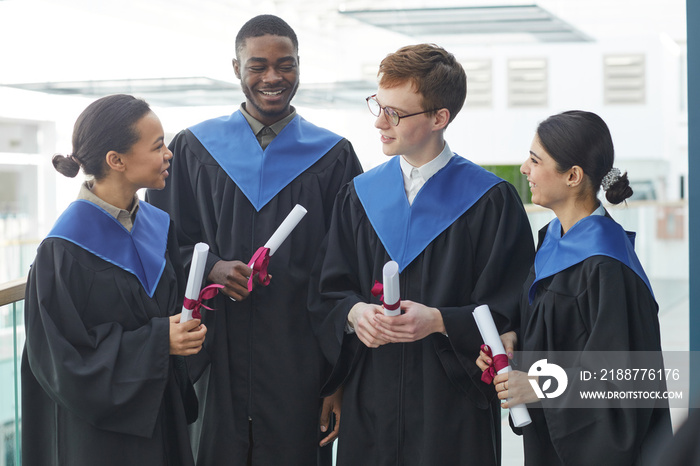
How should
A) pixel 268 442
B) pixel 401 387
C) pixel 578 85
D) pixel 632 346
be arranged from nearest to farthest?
pixel 632 346 → pixel 401 387 → pixel 268 442 → pixel 578 85

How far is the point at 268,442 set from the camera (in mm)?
2539

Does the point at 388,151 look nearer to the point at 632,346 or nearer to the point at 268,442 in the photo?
the point at 632,346

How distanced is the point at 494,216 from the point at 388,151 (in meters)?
0.36

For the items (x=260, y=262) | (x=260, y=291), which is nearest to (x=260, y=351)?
(x=260, y=291)

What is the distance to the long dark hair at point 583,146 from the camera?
2.13 metres

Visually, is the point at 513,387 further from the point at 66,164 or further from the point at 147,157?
the point at 66,164

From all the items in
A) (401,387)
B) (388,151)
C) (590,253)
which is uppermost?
(388,151)

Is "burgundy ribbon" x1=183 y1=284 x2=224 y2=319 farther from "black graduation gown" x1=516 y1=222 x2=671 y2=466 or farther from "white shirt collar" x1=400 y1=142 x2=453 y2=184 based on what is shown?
"black graduation gown" x1=516 y1=222 x2=671 y2=466

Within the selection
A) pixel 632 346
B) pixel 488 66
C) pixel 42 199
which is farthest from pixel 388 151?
pixel 488 66

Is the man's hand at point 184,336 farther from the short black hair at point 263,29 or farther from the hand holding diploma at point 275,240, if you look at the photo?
the short black hair at point 263,29

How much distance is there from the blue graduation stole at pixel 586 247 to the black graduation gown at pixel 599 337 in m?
0.02

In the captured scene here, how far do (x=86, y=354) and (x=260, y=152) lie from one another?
896mm

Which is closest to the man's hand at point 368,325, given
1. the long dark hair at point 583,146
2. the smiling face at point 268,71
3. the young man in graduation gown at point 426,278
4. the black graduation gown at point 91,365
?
the young man in graduation gown at point 426,278

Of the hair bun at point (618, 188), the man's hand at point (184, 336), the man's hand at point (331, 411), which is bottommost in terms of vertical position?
the man's hand at point (331, 411)
